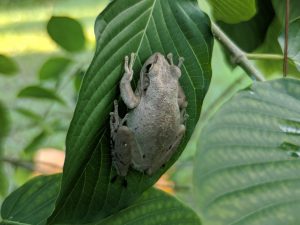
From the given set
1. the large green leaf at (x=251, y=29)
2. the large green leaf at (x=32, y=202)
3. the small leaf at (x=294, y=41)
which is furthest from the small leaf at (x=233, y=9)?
the large green leaf at (x=32, y=202)

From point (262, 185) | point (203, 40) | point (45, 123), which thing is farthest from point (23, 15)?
point (262, 185)

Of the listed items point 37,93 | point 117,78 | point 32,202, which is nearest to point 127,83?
point 117,78

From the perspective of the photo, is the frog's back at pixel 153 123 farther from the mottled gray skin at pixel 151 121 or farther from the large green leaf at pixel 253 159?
the large green leaf at pixel 253 159

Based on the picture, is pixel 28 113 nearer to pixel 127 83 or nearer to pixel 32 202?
pixel 32 202

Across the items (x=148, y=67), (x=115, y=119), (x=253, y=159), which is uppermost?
(x=148, y=67)

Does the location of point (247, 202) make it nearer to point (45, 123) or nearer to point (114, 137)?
point (114, 137)

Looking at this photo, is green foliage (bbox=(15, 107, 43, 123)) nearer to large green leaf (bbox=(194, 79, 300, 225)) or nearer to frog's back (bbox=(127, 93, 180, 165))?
frog's back (bbox=(127, 93, 180, 165))

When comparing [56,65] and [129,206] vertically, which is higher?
[56,65]
